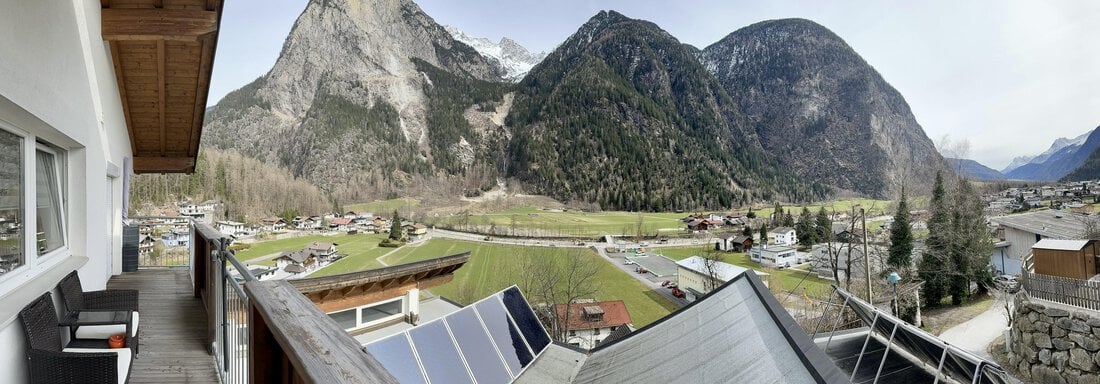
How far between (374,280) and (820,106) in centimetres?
14153

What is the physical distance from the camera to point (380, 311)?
921 cm

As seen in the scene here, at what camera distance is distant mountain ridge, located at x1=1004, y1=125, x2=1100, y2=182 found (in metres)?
104

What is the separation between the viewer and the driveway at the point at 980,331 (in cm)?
1402

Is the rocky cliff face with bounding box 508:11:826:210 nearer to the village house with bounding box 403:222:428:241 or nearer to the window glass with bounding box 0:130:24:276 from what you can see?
the village house with bounding box 403:222:428:241

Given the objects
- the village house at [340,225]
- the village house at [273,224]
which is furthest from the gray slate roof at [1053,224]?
the village house at [273,224]

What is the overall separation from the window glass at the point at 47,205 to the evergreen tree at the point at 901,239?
31.7 m

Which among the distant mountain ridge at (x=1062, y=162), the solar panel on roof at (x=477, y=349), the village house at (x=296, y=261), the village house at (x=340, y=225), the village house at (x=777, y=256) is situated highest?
the distant mountain ridge at (x=1062, y=162)

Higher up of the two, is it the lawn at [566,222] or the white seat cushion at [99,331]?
the white seat cushion at [99,331]

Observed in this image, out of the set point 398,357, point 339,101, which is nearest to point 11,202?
point 398,357

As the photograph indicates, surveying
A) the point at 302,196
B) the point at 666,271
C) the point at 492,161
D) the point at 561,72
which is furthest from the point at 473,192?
the point at 666,271

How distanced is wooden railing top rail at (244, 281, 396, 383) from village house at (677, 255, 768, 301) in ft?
97.8

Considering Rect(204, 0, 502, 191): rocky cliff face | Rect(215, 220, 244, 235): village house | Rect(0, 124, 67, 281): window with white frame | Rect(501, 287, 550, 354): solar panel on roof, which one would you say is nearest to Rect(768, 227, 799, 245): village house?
Rect(501, 287, 550, 354): solar panel on roof

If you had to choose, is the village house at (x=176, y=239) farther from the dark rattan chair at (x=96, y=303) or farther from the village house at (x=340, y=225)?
the village house at (x=340, y=225)

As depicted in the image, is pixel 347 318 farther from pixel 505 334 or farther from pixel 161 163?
pixel 161 163
